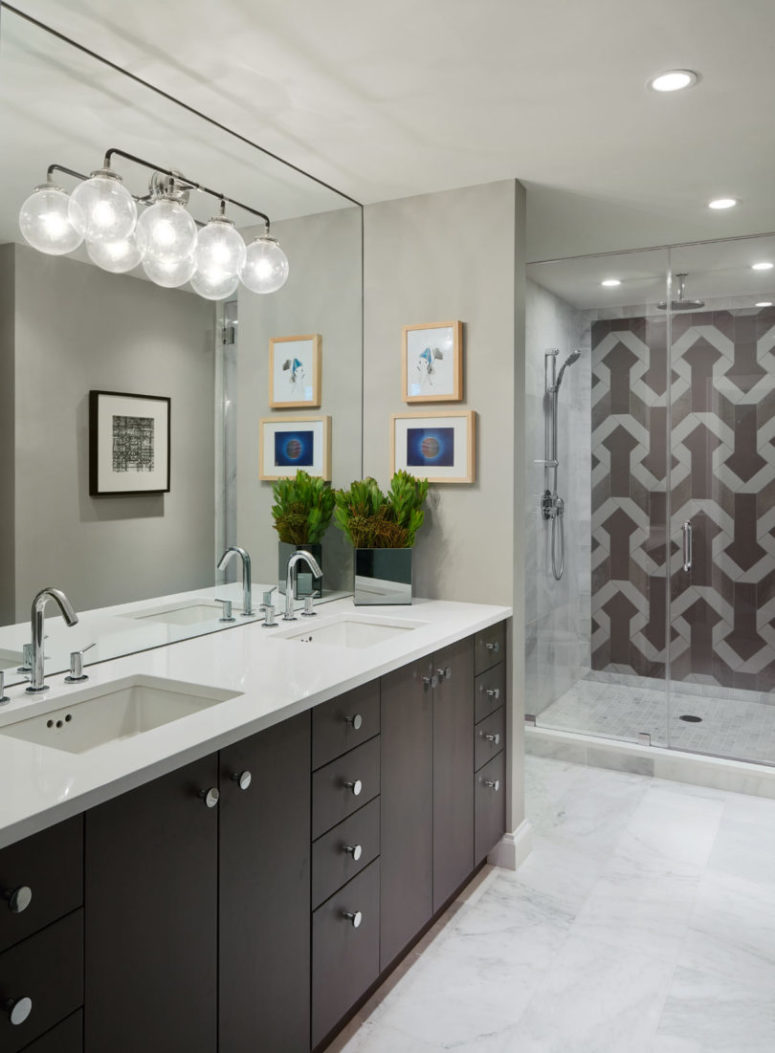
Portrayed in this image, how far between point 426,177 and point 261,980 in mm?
2495

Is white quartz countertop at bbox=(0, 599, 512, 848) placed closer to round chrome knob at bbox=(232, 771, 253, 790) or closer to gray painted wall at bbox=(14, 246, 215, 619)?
round chrome knob at bbox=(232, 771, 253, 790)

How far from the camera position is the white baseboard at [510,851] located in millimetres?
2916

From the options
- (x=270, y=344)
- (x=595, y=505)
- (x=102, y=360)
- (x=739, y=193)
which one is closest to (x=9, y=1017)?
(x=102, y=360)

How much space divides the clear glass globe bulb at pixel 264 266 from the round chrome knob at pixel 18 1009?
2.09m

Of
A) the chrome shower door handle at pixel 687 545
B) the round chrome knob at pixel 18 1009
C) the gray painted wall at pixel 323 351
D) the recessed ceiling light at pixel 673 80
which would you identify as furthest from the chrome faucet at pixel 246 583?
the chrome shower door handle at pixel 687 545

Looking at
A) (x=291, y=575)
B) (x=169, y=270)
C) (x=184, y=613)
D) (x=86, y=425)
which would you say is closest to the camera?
(x=86, y=425)

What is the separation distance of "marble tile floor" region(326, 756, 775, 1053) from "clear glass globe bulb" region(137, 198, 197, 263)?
2.11 meters

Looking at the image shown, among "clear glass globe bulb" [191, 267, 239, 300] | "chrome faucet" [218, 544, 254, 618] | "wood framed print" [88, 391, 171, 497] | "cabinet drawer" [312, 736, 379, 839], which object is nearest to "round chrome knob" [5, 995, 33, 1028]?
"cabinet drawer" [312, 736, 379, 839]

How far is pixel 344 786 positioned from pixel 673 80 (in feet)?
6.59

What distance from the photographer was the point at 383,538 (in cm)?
290

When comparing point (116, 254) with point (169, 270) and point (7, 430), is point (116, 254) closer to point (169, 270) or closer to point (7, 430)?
point (169, 270)

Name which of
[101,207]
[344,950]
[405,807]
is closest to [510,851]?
[405,807]

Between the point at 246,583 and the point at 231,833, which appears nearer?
the point at 231,833

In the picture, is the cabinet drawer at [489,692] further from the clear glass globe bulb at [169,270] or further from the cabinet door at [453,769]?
the clear glass globe bulb at [169,270]
